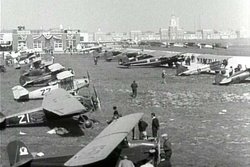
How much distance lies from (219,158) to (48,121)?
7.90 m

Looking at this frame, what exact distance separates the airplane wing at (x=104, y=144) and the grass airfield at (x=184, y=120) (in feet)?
6.33

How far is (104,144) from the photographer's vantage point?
8141 mm

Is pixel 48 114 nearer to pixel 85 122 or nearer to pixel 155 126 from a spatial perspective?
pixel 85 122

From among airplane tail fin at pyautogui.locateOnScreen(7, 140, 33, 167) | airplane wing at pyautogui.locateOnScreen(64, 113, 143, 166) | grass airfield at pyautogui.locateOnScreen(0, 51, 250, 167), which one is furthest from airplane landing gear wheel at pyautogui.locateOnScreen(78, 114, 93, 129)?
airplane tail fin at pyautogui.locateOnScreen(7, 140, 33, 167)

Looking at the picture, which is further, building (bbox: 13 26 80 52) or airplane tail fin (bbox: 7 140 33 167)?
building (bbox: 13 26 80 52)

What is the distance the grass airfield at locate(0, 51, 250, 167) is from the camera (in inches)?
448

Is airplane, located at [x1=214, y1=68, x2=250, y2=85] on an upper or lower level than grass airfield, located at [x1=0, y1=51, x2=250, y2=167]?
upper

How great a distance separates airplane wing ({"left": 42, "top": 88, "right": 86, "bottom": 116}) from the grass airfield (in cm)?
107

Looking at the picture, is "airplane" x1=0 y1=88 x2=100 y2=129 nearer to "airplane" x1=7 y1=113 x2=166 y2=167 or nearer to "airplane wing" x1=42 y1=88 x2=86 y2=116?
"airplane wing" x1=42 y1=88 x2=86 y2=116

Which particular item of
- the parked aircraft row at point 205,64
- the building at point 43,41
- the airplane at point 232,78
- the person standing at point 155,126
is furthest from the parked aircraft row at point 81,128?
the building at point 43,41

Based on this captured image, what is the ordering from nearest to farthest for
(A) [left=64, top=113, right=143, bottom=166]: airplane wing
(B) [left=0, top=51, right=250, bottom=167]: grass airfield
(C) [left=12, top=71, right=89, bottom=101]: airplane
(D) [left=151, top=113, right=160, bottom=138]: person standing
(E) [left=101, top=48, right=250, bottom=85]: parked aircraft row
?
(A) [left=64, top=113, right=143, bottom=166]: airplane wing < (B) [left=0, top=51, right=250, bottom=167]: grass airfield < (D) [left=151, top=113, right=160, bottom=138]: person standing < (C) [left=12, top=71, right=89, bottom=101]: airplane < (E) [left=101, top=48, right=250, bottom=85]: parked aircraft row

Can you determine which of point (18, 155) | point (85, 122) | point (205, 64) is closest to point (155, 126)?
point (85, 122)

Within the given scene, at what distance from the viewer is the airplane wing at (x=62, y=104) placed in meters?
13.2

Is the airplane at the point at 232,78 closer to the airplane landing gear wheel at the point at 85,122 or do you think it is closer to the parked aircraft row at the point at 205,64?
the parked aircraft row at the point at 205,64
